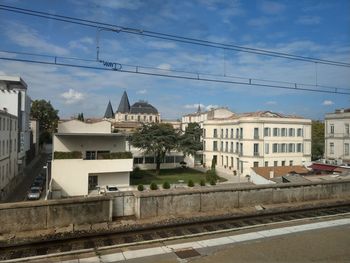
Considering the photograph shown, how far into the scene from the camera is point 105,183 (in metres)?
35.8

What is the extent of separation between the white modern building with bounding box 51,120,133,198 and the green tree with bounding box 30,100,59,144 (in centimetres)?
5468

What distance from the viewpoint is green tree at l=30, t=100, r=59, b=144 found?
9050 centimetres


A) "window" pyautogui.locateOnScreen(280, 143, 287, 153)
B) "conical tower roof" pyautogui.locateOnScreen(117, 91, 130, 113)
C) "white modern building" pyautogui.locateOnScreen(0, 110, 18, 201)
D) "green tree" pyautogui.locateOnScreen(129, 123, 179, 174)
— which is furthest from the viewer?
"conical tower roof" pyautogui.locateOnScreen(117, 91, 130, 113)

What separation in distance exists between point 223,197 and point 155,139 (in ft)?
126

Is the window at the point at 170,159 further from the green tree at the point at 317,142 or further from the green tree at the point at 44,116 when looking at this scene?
the green tree at the point at 44,116

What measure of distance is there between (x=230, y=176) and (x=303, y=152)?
13.1 meters

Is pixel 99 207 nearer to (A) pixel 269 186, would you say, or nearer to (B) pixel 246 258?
(B) pixel 246 258

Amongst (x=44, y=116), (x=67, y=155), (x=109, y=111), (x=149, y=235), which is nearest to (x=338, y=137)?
(x=67, y=155)

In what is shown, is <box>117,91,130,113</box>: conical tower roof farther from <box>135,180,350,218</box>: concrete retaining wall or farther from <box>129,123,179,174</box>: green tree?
<box>135,180,350,218</box>: concrete retaining wall

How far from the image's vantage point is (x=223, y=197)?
12.8m

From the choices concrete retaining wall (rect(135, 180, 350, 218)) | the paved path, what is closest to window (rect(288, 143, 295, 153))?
the paved path

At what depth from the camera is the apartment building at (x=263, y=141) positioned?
51469mm

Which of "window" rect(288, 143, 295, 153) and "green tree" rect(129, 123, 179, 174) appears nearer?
"green tree" rect(129, 123, 179, 174)

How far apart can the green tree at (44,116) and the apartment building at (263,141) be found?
5296 cm
